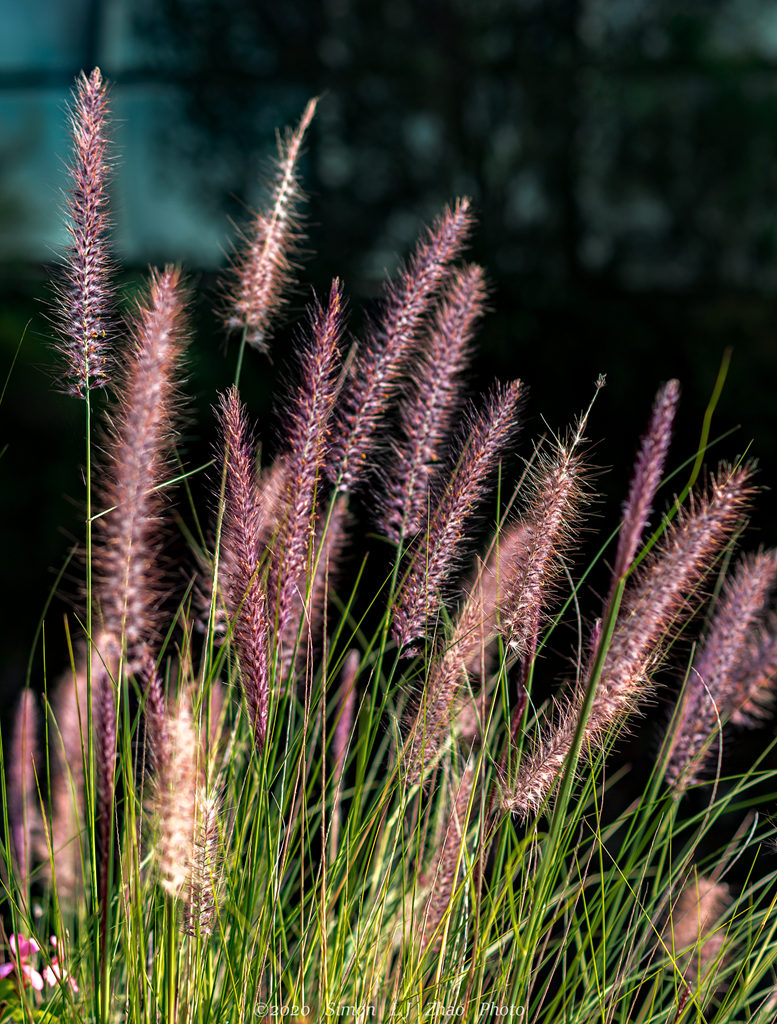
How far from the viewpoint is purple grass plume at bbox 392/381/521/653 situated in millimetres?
1121

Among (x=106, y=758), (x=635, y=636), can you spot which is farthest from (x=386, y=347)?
(x=106, y=758)

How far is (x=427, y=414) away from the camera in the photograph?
1218mm

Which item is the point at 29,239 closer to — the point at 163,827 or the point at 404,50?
the point at 404,50

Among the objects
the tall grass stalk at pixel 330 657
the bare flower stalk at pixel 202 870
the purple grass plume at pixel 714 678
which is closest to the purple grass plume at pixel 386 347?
the tall grass stalk at pixel 330 657

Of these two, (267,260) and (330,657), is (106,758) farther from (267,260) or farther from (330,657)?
(267,260)

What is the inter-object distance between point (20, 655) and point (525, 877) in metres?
3.12

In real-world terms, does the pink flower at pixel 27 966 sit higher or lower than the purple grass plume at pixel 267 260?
lower

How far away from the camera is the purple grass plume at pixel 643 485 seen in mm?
813

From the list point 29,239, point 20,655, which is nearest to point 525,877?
point 20,655

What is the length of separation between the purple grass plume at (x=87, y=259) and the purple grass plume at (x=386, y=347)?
30 cm

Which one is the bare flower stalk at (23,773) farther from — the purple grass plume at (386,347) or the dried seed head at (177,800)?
the purple grass plume at (386,347)

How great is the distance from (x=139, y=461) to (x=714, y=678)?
0.82m

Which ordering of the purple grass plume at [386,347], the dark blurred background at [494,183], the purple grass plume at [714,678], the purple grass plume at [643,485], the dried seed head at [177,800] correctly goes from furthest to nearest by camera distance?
the dark blurred background at [494,183] → the purple grass plume at [714,678] → the purple grass plume at [386,347] → the dried seed head at [177,800] → the purple grass plume at [643,485]

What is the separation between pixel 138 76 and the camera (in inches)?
184
